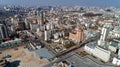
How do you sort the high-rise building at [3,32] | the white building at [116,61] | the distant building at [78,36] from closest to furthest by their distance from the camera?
the white building at [116,61] < the distant building at [78,36] < the high-rise building at [3,32]

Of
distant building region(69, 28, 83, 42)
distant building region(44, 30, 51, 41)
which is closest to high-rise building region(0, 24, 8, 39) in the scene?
distant building region(44, 30, 51, 41)

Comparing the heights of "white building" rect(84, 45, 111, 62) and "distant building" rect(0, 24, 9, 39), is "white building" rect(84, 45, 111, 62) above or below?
below

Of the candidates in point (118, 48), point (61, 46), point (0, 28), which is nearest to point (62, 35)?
point (61, 46)

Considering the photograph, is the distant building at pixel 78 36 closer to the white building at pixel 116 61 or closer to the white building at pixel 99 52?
the white building at pixel 99 52

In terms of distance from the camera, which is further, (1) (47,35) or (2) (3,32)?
(1) (47,35)

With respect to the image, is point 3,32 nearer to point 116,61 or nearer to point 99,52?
point 99,52

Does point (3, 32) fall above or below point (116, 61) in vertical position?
above

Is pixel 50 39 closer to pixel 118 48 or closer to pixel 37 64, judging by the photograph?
pixel 37 64

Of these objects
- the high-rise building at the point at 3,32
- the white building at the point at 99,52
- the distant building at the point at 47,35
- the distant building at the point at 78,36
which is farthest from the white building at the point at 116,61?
the high-rise building at the point at 3,32

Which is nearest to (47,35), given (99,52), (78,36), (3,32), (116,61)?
(78,36)

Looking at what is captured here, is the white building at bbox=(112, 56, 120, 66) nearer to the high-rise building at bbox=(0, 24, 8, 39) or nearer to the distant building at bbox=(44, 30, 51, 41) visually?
the distant building at bbox=(44, 30, 51, 41)

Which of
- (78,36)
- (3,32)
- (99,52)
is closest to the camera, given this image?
(99,52)
